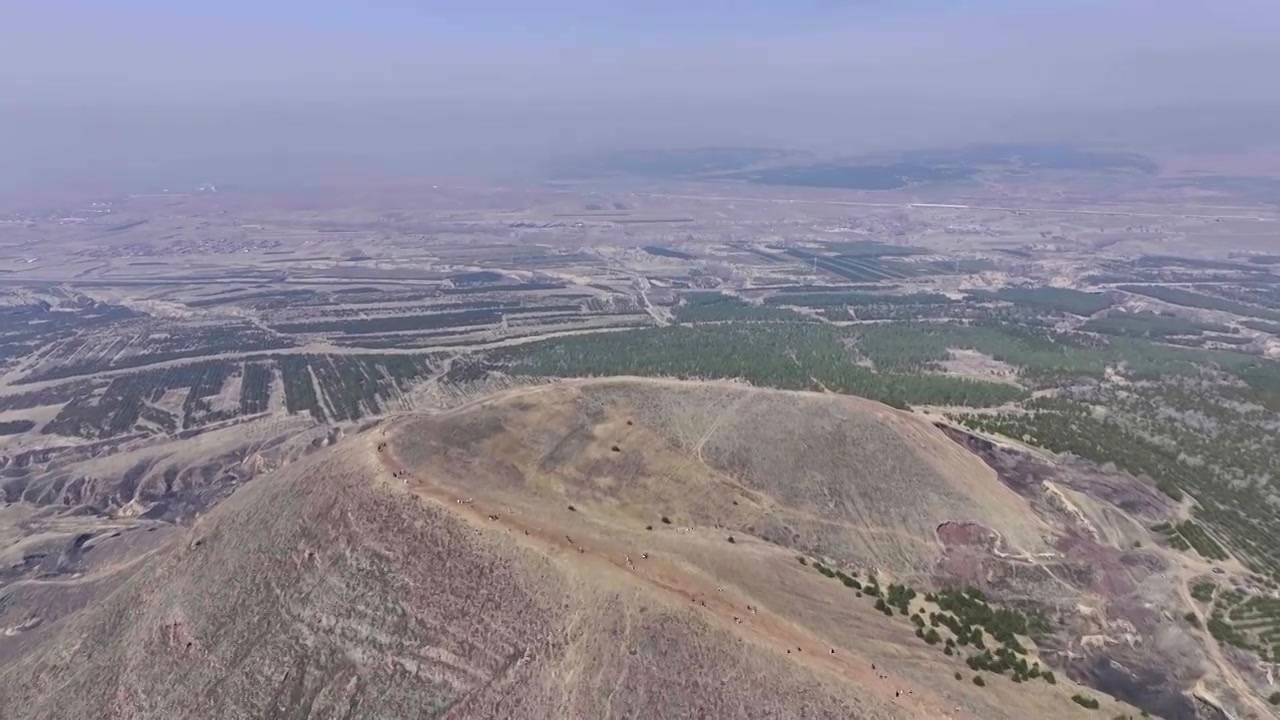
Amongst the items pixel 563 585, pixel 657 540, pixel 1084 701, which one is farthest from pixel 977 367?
pixel 563 585

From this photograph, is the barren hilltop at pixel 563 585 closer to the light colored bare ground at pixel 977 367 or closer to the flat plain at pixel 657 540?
the flat plain at pixel 657 540

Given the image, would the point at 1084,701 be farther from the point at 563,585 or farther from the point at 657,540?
the point at 563,585

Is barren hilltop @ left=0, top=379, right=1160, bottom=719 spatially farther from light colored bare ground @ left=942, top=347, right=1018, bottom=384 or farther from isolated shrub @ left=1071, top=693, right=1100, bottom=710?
light colored bare ground @ left=942, top=347, right=1018, bottom=384

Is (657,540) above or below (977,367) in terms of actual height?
above

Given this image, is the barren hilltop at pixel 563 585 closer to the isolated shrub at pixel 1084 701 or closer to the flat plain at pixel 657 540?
the flat plain at pixel 657 540

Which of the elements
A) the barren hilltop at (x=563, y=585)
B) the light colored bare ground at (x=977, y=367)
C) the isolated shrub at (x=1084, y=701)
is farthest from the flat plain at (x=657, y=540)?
the isolated shrub at (x=1084, y=701)

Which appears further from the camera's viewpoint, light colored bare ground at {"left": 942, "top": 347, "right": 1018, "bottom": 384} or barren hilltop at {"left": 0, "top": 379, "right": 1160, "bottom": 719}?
light colored bare ground at {"left": 942, "top": 347, "right": 1018, "bottom": 384}

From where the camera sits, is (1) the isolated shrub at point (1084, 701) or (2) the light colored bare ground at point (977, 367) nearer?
(1) the isolated shrub at point (1084, 701)

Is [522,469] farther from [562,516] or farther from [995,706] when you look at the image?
[995,706]

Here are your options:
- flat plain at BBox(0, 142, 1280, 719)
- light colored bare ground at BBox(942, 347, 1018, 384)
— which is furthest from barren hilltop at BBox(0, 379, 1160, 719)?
light colored bare ground at BBox(942, 347, 1018, 384)

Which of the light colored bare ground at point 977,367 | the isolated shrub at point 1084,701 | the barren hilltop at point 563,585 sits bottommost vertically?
the light colored bare ground at point 977,367

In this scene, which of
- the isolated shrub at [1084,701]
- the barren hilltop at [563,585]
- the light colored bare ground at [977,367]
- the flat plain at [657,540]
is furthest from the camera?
the light colored bare ground at [977,367]

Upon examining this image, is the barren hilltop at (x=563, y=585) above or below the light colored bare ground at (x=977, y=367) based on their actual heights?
above

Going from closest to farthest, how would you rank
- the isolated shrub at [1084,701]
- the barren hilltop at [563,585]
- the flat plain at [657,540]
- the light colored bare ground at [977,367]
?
the barren hilltop at [563,585]
the flat plain at [657,540]
the isolated shrub at [1084,701]
the light colored bare ground at [977,367]
